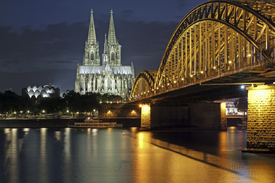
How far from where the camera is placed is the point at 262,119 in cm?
4044

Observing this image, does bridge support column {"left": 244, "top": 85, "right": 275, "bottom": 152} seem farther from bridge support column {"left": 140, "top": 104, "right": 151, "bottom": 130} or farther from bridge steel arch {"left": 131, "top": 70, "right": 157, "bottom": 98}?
bridge support column {"left": 140, "top": 104, "right": 151, "bottom": 130}

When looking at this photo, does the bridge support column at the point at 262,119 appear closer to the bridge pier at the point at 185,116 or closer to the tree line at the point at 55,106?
the bridge pier at the point at 185,116

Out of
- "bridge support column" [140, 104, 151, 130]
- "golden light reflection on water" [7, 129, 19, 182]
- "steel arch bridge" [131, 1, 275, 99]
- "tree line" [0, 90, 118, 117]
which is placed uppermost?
"steel arch bridge" [131, 1, 275, 99]

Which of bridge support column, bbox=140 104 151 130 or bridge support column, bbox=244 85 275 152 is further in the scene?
bridge support column, bbox=140 104 151 130

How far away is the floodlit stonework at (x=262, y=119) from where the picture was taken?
39.9 metres

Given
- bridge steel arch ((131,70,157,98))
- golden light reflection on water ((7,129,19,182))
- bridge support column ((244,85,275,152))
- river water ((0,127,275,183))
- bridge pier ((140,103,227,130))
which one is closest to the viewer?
river water ((0,127,275,183))

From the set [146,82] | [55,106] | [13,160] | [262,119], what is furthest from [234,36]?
[55,106]

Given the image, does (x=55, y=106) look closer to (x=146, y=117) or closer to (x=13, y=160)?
(x=146, y=117)

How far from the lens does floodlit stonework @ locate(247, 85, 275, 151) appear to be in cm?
3994

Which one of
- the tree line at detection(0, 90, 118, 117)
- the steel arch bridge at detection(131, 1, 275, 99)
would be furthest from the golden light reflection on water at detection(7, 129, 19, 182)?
the tree line at detection(0, 90, 118, 117)

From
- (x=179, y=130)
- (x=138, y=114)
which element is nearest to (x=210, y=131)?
(x=179, y=130)

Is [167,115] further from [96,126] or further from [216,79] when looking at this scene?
[216,79]

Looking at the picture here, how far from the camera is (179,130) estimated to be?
9044 cm

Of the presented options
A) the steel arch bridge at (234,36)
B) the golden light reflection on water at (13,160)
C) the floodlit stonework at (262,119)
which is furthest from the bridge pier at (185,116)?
the floodlit stonework at (262,119)
